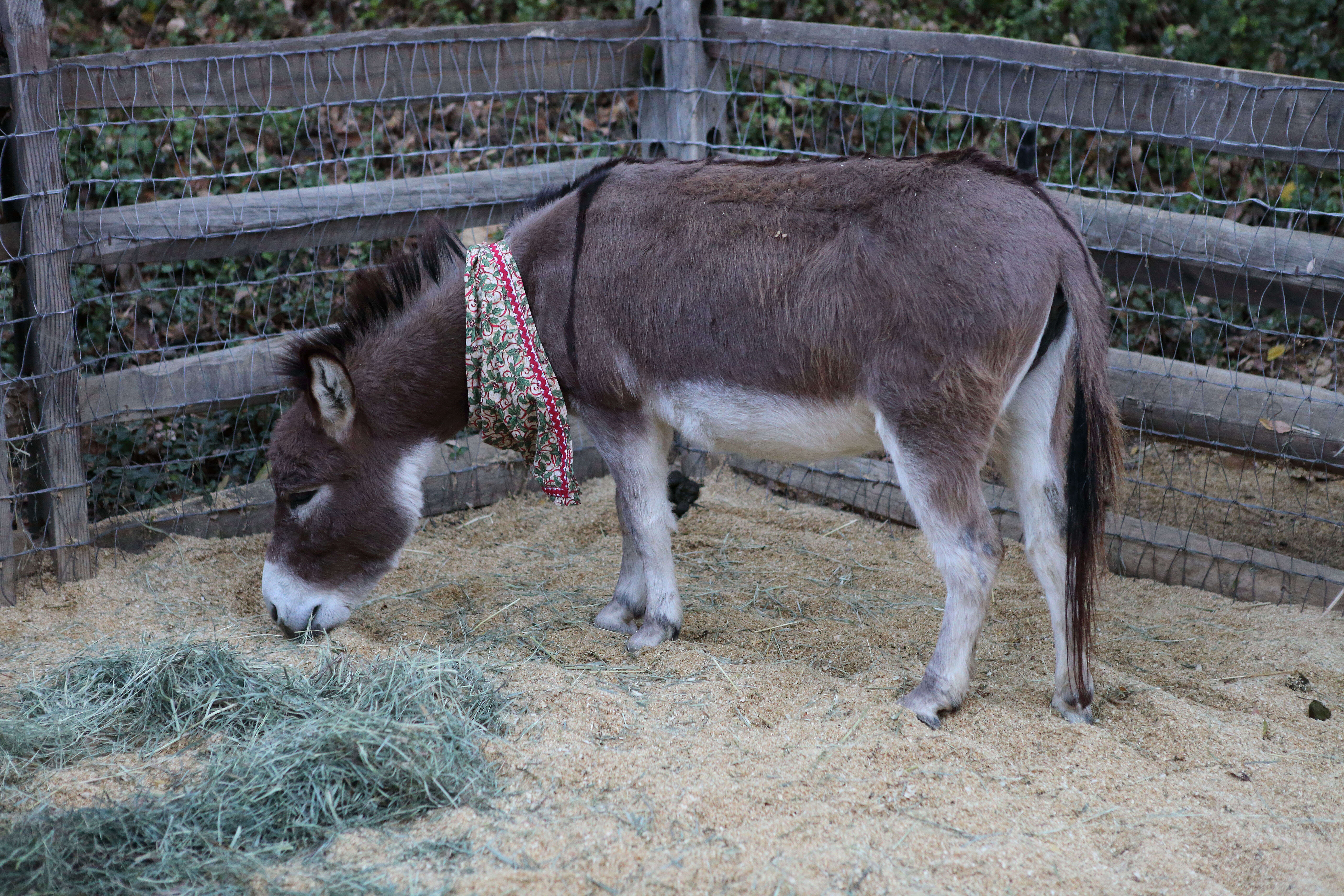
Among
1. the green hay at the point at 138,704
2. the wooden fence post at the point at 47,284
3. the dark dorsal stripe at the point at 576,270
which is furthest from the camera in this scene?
the wooden fence post at the point at 47,284

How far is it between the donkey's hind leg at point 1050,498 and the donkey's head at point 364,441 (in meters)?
1.92

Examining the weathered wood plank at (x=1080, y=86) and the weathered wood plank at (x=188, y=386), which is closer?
the weathered wood plank at (x=1080, y=86)

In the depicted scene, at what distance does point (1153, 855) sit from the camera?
2.57 m

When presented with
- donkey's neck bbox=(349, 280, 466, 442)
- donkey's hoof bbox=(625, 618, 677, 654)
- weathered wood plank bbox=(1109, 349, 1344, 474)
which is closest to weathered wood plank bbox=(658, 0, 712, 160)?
donkey's neck bbox=(349, 280, 466, 442)

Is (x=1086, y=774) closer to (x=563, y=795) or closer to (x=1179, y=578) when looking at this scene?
(x=563, y=795)

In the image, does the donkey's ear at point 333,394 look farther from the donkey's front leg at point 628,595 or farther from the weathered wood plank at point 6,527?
the weathered wood plank at point 6,527

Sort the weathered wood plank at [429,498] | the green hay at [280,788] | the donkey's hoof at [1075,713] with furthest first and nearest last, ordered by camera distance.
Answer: the weathered wood plank at [429,498], the donkey's hoof at [1075,713], the green hay at [280,788]

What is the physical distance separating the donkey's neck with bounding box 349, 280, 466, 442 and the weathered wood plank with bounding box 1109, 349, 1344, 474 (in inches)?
101

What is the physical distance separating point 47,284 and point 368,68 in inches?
60.9

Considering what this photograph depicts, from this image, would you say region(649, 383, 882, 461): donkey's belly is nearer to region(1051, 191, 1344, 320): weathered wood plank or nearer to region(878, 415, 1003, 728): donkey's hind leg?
region(878, 415, 1003, 728): donkey's hind leg

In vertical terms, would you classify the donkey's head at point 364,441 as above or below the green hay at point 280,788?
above

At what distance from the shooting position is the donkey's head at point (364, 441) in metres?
3.69

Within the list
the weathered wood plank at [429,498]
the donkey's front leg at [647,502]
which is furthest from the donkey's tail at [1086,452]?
the weathered wood plank at [429,498]

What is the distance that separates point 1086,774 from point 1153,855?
0.40 metres
